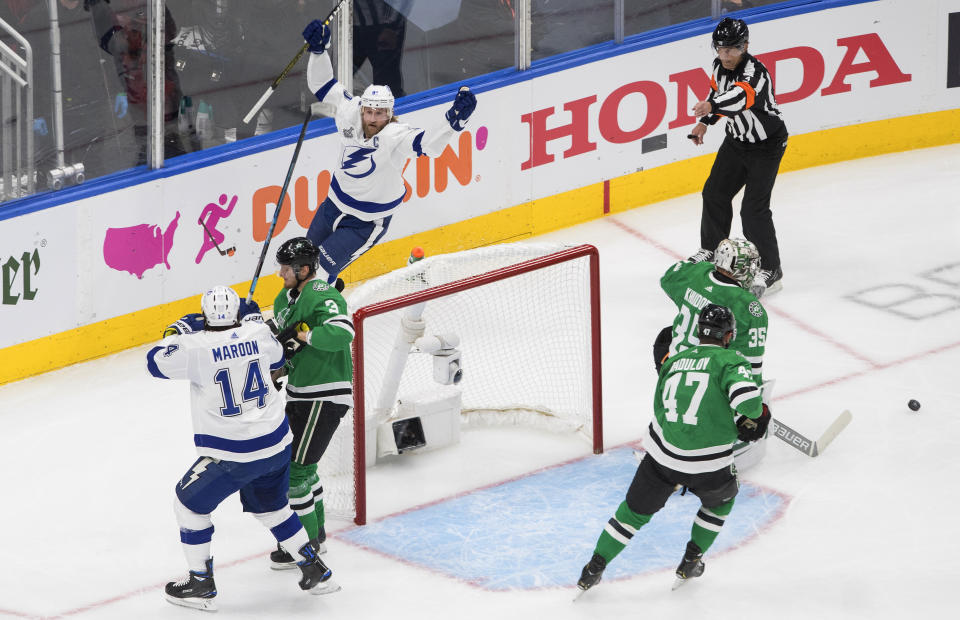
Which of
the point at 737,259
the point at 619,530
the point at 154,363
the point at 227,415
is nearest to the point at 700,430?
the point at 619,530

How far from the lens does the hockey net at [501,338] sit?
6.23 meters

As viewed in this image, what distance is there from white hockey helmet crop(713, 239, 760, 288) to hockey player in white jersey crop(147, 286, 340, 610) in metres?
1.71

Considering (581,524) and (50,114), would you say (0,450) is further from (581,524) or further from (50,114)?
(581,524)

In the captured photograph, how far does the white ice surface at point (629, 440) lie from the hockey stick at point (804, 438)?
46 mm

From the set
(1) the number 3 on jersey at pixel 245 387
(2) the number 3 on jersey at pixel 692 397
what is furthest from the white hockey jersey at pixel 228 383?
(2) the number 3 on jersey at pixel 692 397

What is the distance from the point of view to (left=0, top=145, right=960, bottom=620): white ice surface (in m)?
5.51

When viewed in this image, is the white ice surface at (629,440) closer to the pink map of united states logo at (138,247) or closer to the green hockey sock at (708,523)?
the green hockey sock at (708,523)

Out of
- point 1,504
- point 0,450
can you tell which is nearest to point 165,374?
point 1,504

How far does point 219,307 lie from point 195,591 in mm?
994

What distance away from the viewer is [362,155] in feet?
23.0

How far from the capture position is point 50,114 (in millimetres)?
7207

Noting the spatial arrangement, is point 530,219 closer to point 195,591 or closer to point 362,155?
point 362,155

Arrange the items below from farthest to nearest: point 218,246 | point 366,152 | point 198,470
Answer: point 218,246 → point 366,152 → point 198,470

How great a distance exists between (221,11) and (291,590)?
3.30m
